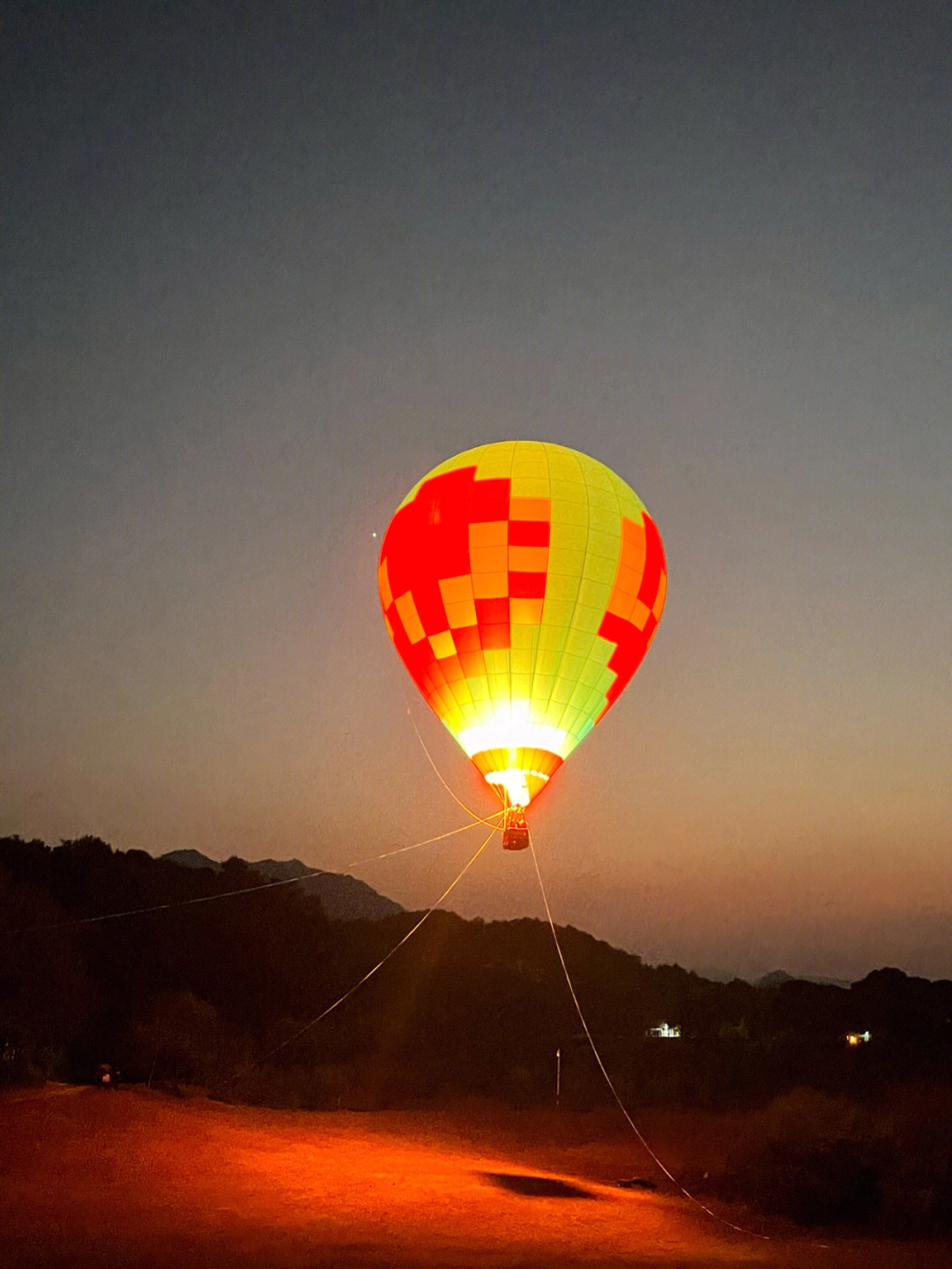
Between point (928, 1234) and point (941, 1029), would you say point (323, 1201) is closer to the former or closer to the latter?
point (928, 1234)

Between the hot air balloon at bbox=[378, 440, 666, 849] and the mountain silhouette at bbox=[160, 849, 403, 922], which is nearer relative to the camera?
the hot air balloon at bbox=[378, 440, 666, 849]

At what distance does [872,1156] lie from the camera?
51.7 feet

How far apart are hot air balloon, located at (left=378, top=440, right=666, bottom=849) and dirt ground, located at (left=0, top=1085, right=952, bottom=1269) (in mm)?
4722

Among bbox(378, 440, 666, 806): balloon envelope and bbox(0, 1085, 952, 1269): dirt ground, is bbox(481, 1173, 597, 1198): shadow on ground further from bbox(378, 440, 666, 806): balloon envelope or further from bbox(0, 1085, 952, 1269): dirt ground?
bbox(378, 440, 666, 806): balloon envelope

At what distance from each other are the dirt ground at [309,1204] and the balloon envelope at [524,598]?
5338 mm

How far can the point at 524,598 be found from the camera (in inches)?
589

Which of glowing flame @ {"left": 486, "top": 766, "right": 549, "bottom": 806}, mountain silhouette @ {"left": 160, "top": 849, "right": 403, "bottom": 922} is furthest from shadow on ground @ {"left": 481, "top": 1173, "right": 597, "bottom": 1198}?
mountain silhouette @ {"left": 160, "top": 849, "right": 403, "bottom": 922}

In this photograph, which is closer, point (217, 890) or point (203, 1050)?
point (203, 1050)

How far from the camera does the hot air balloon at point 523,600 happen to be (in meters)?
15.0

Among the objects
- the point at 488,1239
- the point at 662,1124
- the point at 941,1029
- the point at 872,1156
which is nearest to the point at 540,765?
the point at 488,1239

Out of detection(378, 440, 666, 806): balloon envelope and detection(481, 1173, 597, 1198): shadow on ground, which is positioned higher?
detection(378, 440, 666, 806): balloon envelope

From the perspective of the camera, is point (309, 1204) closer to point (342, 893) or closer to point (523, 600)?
point (523, 600)

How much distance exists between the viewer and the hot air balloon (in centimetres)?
1499

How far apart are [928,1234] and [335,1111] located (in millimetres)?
12332
